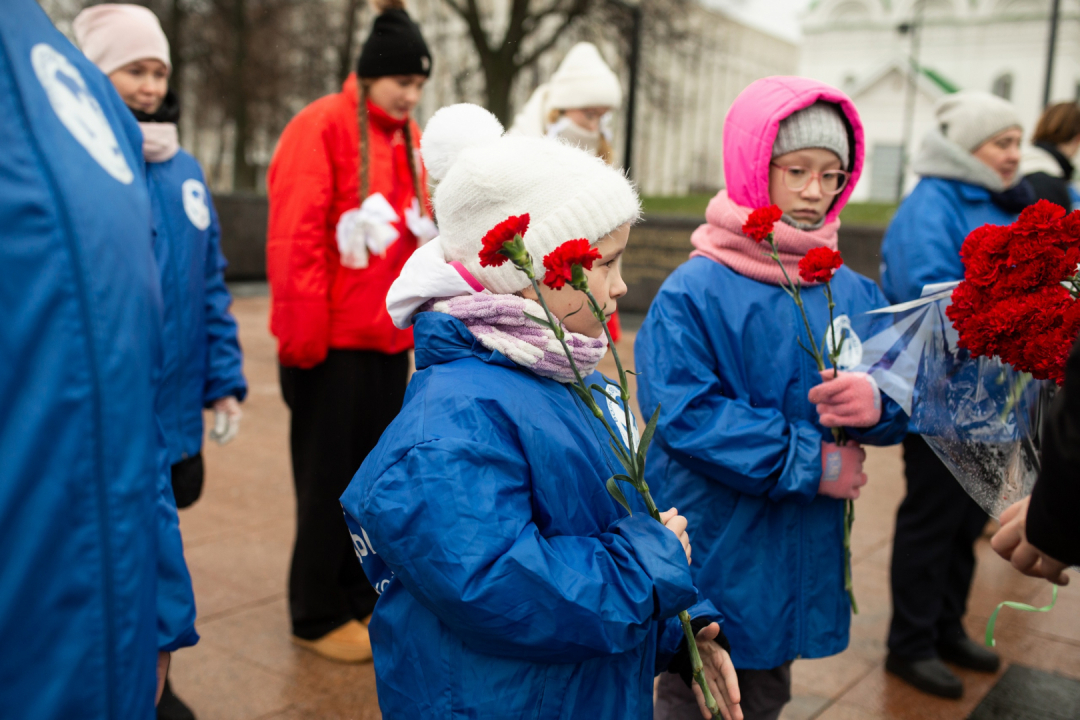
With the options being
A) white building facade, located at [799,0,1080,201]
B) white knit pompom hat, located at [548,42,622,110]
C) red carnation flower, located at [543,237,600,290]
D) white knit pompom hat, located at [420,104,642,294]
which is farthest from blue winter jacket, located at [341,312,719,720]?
white building facade, located at [799,0,1080,201]

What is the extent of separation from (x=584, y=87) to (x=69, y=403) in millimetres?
4576

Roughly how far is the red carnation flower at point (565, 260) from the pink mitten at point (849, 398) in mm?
1182

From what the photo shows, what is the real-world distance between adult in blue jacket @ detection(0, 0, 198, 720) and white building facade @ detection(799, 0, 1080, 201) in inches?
1785

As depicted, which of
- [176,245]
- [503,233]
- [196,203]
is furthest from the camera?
[196,203]

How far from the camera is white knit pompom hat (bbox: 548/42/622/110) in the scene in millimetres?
5203

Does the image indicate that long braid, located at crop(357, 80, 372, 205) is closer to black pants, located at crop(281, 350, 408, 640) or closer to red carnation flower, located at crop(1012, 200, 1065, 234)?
black pants, located at crop(281, 350, 408, 640)

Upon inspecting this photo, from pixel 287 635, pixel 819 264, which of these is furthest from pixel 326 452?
pixel 819 264

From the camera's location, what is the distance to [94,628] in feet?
3.36

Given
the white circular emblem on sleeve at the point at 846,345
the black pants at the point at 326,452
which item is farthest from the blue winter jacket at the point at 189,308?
the white circular emblem on sleeve at the point at 846,345

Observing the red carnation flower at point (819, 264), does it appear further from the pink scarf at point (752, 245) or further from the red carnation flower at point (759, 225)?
the pink scarf at point (752, 245)

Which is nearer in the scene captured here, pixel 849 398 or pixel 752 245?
pixel 849 398

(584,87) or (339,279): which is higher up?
(584,87)

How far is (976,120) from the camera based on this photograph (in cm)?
389

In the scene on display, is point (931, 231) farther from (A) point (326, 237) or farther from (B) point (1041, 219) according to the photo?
(A) point (326, 237)
